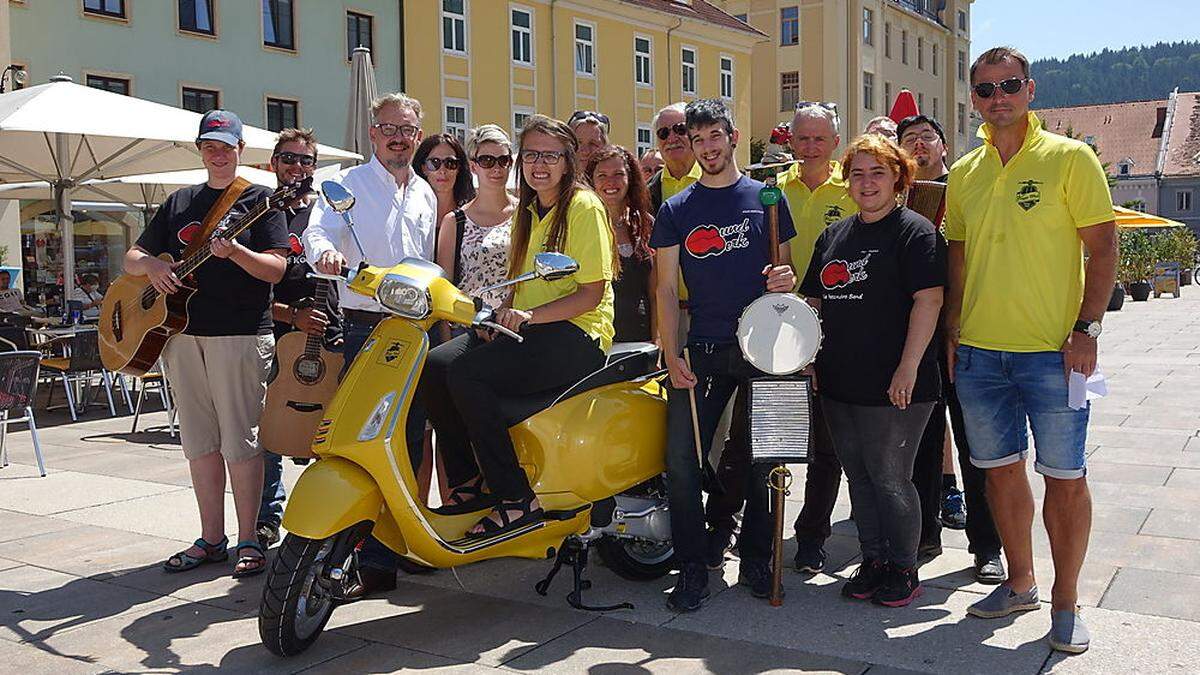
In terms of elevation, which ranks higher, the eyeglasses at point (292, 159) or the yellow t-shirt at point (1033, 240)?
the eyeglasses at point (292, 159)

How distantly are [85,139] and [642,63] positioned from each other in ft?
85.1

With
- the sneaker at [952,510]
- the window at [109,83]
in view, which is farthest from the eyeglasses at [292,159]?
the window at [109,83]

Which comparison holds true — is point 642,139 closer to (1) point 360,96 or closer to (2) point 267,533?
(1) point 360,96

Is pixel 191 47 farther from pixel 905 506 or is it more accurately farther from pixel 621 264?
pixel 905 506

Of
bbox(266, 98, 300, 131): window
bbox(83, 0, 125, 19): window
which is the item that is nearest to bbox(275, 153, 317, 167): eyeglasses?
bbox(83, 0, 125, 19): window

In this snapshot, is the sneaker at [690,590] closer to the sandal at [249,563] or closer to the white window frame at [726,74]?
the sandal at [249,563]

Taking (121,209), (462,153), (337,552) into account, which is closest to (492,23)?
(121,209)

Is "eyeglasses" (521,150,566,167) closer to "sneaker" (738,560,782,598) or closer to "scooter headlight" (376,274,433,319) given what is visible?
"scooter headlight" (376,274,433,319)

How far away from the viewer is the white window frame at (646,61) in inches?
1385

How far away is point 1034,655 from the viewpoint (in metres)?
3.96

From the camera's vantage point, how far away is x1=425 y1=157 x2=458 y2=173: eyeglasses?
5.48 meters

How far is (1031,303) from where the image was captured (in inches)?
161

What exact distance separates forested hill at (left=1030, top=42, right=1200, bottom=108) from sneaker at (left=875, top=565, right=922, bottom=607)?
185 metres

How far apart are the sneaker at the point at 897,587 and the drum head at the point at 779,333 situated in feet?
3.04
